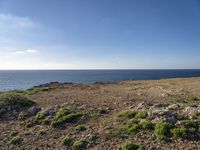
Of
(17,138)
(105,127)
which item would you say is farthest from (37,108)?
(105,127)

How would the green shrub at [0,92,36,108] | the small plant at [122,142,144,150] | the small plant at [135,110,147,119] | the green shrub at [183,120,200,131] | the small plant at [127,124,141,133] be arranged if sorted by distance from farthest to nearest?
the green shrub at [0,92,36,108], the small plant at [135,110,147,119], the small plant at [127,124,141,133], the green shrub at [183,120,200,131], the small plant at [122,142,144,150]

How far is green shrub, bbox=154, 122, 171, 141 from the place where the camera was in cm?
1255

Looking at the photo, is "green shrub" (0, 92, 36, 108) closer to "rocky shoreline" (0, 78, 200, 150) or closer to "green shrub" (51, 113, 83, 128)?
"rocky shoreline" (0, 78, 200, 150)

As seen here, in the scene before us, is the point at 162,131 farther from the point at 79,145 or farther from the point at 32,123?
the point at 32,123

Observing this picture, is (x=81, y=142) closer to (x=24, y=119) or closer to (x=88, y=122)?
(x=88, y=122)

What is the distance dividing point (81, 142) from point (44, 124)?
15.6 ft

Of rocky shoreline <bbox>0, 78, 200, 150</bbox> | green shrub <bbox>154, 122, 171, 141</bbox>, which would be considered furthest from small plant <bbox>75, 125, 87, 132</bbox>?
green shrub <bbox>154, 122, 171, 141</bbox>

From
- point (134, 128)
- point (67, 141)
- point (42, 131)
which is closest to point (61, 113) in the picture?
point (42, 131)

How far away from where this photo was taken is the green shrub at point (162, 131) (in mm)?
12555

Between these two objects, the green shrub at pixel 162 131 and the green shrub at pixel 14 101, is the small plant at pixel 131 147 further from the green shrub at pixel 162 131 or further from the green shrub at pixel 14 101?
the green shrub at pixel 14 101

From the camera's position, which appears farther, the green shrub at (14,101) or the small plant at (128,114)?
the green shrub at (14,101)

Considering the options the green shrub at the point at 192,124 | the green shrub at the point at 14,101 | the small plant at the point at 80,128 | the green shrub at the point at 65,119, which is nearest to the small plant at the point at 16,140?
the green shrub at the point at 65,119

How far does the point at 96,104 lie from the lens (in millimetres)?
20531

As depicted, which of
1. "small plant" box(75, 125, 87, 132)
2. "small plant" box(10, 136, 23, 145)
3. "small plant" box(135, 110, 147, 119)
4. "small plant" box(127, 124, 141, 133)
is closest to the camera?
"small plant" box(127, 124, 141, 133)
